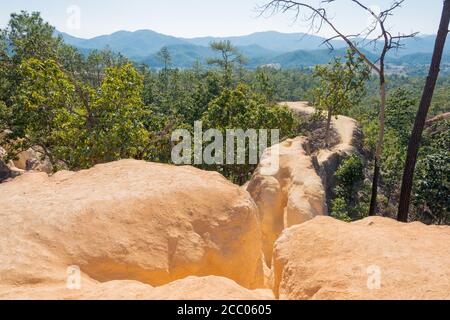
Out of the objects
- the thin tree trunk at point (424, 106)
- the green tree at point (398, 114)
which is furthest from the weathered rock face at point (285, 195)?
the green tree at point (398, 114)

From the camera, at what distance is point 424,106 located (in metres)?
11.8

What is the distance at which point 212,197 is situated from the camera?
9.52 meters

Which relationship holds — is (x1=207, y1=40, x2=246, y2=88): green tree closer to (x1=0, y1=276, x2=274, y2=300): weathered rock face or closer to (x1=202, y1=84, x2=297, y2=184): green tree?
(x1=202, y1=84, x2=297, y2=184): green tree

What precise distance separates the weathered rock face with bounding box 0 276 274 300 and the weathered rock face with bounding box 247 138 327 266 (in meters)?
8.11

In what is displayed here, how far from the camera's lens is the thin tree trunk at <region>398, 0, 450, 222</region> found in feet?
37.2

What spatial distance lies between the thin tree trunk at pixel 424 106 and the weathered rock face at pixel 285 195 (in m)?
2.79

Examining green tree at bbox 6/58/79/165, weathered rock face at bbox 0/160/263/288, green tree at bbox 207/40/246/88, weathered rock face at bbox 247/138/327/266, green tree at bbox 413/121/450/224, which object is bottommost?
green tree at bbox 413/121/450/224

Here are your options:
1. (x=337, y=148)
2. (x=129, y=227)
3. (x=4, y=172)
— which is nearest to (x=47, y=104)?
(x=4, y=172)

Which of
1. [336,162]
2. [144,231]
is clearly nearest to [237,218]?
[144,231]

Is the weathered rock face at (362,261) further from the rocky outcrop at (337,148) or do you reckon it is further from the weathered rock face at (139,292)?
the rocky outcrop at (337,148)

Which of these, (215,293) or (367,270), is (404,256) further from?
(215,293)

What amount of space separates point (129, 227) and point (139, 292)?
262 cm

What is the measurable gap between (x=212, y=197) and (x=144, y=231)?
2163 millimetres

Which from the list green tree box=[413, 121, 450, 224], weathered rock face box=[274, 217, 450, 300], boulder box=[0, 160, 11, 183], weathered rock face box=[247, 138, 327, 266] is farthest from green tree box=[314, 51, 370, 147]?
weathered rock face box=[274, 217, 450, 300]
